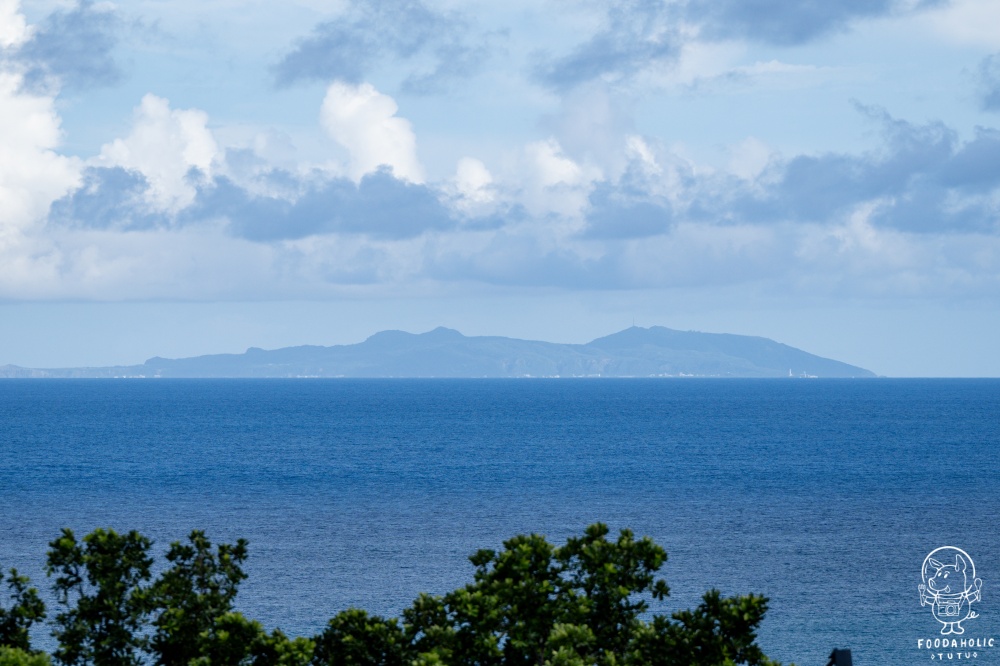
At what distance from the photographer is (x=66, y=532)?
23.5 m

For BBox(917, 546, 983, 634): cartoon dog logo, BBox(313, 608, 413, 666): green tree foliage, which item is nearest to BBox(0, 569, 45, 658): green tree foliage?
BBox(313, 608, 413, 666): green tree foliage

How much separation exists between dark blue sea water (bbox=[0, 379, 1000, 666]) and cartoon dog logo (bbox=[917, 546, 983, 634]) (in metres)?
0.66

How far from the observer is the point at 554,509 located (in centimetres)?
9581

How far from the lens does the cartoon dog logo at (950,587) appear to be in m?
56.2

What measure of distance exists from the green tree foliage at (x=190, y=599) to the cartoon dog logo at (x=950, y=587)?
39.8 m

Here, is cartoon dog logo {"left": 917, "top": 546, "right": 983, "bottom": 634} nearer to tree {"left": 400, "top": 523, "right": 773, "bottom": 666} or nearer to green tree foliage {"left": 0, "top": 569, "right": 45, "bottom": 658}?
tree {"left": 400, "top": 523, "right": 773, "bottom": 666}

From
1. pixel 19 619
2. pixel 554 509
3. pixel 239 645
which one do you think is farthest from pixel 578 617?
pixel 554 509

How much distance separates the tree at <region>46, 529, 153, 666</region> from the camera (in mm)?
22938

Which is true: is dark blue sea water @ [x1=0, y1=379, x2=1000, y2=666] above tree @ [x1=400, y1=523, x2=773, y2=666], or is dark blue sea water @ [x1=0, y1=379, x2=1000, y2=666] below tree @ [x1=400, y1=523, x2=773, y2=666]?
below

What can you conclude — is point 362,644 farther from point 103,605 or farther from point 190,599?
point 103,605

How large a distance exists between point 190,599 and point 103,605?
64.1 inches

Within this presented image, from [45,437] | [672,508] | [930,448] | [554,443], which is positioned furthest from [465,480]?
[45,437]

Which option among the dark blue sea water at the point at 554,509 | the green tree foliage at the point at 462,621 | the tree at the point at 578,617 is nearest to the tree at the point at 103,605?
the green tree foliage at the point at 462,621

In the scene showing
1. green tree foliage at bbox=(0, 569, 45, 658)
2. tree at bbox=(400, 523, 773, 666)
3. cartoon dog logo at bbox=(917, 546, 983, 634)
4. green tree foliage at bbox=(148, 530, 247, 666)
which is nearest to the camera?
tree at bbox=(400, 523, 773, 666)
